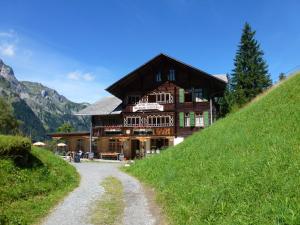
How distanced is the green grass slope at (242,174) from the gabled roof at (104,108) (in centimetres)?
3084

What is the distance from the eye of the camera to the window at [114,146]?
54419 millimetres

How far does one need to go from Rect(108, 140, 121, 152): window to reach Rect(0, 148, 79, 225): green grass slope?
31.9m

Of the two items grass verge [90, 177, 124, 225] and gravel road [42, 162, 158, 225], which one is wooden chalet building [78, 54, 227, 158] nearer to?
gravel road [42, 162, 158, 225]

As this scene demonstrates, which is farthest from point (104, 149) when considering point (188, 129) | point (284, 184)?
point (284, 184)

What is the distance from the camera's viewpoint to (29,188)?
16406 mm

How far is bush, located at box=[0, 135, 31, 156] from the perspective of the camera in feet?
59.5

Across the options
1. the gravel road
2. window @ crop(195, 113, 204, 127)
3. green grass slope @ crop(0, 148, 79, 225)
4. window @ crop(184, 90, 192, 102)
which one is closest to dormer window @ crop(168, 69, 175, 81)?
window @ crop(184, 90, 192, 102)

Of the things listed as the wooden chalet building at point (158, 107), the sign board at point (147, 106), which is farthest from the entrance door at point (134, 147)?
the sign board at point (147, 106)

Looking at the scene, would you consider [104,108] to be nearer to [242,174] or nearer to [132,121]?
[132,121]

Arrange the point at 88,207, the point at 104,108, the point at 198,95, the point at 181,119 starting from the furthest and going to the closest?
the point at 104,108 < the point at 181,119 < the point at 198,95 < the point at 88,207

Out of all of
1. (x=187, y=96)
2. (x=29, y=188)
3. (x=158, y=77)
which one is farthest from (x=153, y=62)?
(x=29, y=188)

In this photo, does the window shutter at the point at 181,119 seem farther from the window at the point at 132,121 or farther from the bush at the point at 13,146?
the bush at the point at 13,146

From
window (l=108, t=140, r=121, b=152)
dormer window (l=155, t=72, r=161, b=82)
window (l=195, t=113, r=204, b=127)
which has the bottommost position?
window (l=108, t=140, r=121, b=152)

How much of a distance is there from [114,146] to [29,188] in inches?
1513
